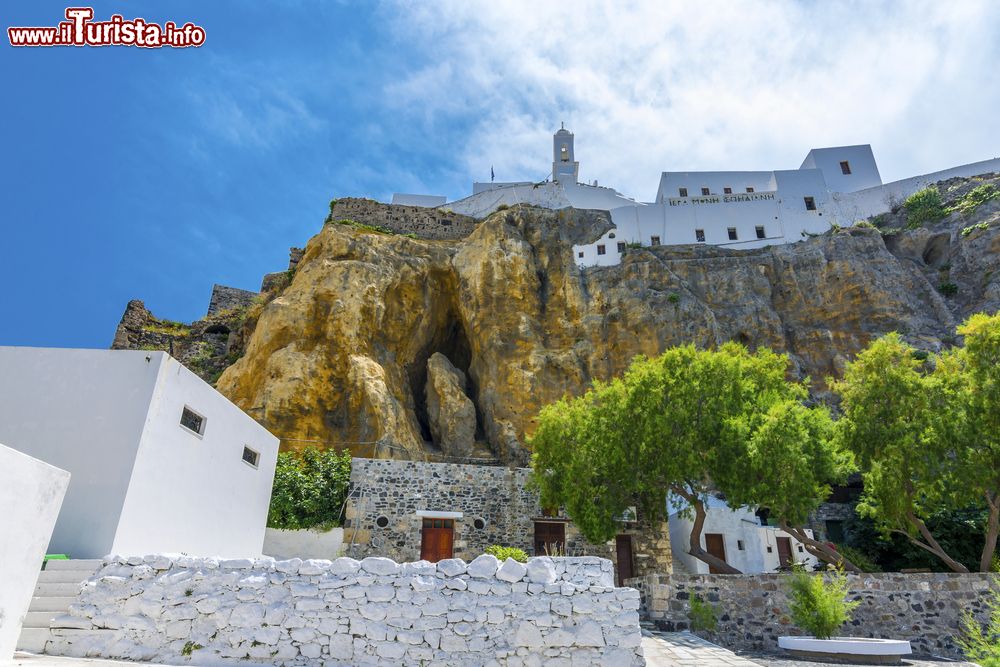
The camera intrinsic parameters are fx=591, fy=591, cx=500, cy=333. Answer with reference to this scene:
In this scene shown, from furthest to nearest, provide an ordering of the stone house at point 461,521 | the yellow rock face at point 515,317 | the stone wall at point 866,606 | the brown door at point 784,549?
the yellow rock face at point 515,317
the brown door at point 784,549
the stone house at point 461,521
the stone wall at point 866,606

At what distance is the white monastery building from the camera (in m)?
32.8

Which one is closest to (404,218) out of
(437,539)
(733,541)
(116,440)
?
(437,539)

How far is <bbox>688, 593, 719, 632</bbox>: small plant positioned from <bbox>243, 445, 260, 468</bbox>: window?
9.10m

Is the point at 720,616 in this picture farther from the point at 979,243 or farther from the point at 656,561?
the point at 979,243

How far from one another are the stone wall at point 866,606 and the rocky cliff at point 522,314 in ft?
41.3

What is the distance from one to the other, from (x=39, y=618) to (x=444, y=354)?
22959 millimetres

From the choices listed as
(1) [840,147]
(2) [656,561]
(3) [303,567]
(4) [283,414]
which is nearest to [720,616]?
(2) [656,561]

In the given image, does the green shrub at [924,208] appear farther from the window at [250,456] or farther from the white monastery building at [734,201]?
the window at [250,456]

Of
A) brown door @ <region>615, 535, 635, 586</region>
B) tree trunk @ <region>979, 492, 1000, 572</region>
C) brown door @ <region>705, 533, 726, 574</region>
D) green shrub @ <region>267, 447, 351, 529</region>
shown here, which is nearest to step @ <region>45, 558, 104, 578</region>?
green shrub @ <region>267, 447, 351, 529</region>

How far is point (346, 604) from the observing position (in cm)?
643

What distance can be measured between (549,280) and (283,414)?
13.8 meters

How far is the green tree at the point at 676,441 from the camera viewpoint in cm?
1338

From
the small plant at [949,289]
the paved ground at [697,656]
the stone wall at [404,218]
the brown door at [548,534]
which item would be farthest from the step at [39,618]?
the small plant at [949,289]

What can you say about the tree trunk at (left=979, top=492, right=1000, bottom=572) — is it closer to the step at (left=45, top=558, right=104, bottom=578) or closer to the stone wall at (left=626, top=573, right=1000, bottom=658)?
the stone wall at (left=626, top=573, right=1000, bottom=658)
